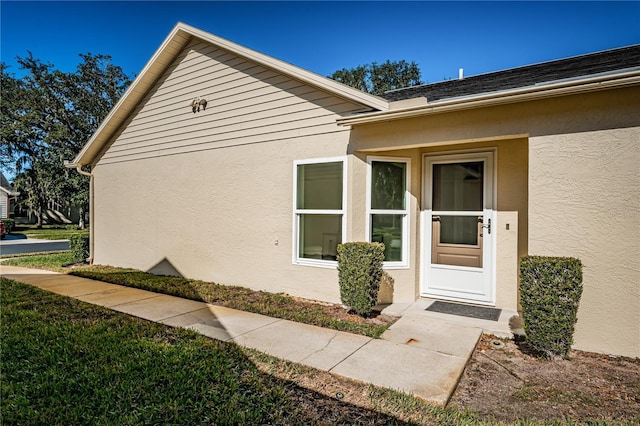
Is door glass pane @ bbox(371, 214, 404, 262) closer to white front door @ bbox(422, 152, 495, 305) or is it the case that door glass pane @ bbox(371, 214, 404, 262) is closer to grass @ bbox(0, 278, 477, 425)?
white front door @ bbox(422, 152, 495, 305)

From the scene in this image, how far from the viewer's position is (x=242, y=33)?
9.98 meters

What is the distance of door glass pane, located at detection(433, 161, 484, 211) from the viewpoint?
577 centimetres

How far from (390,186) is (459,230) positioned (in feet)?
4.53

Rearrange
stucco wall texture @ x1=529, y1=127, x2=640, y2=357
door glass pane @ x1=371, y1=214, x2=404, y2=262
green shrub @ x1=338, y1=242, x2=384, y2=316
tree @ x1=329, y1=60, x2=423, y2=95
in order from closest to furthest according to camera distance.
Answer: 1. stucco wall texture @ x1=529, y1=127, x2=640, y2=357
2. green shrub @ x1=338, y1=242, x2=384, y2=316
3. door glass pane @ x1=371, y1=214, x2=404, y2=262
4. tree @ x1=329, y1=60, x2=423, y2=95

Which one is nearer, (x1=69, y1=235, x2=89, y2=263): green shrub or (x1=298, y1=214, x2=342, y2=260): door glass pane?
(x1=298, y1=214, x2=342, y2=260): door glass pane

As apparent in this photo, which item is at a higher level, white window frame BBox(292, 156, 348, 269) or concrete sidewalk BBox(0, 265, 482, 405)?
white window frame BBox(292, 156, 348, 269)

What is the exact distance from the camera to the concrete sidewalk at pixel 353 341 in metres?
3.39

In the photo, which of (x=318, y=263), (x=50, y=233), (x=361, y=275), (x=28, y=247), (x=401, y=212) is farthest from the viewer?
(x=50, y=233)

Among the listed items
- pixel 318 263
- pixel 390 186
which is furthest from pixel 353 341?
pixel 390 186

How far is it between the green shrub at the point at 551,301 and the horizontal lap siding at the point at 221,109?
358 cm

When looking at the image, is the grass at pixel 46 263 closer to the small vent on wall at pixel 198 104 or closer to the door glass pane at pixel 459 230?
the small vent on wall at pixel 198 104

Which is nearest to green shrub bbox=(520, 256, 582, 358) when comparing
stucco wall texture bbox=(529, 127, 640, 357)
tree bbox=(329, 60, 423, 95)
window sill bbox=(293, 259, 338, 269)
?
stucco wall texture bbox=(529, 127, 640, 357)

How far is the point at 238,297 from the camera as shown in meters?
6.41

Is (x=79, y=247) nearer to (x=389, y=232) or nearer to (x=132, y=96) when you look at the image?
(x=132, y=96)
